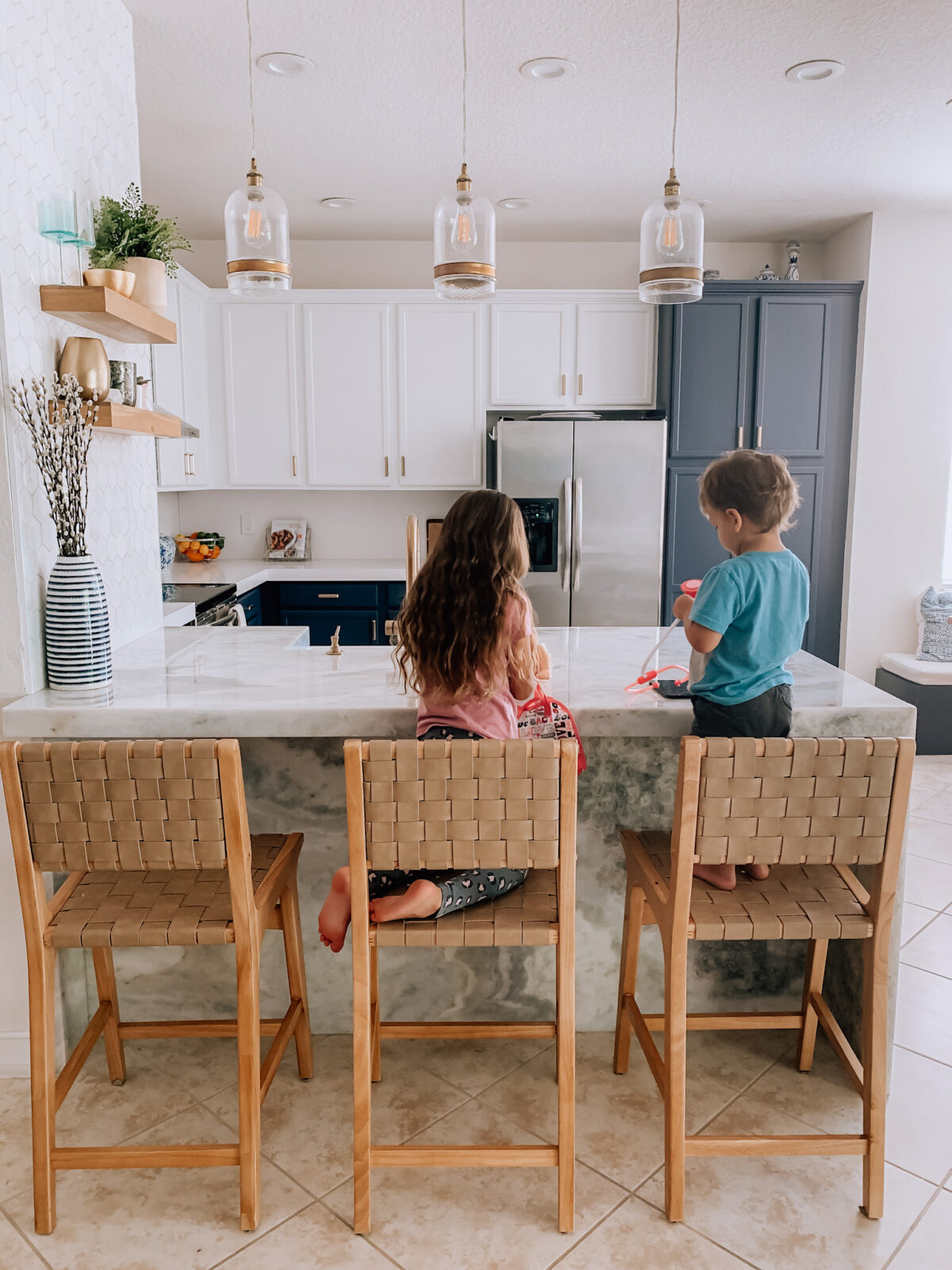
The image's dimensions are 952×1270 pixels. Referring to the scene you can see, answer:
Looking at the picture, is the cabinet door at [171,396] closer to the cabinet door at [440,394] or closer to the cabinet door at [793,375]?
the cabinet door at [440,394]

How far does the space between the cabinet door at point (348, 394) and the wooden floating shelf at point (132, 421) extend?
2.32 m

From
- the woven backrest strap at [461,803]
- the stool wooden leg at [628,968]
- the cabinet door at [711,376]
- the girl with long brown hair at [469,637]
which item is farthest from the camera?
the cabinet door at [711,376]

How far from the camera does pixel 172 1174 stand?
1823mm

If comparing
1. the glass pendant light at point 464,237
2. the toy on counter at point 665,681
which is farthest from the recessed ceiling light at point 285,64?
the toy on counter at point 665,681

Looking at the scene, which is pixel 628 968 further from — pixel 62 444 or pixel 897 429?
pixel 897 429

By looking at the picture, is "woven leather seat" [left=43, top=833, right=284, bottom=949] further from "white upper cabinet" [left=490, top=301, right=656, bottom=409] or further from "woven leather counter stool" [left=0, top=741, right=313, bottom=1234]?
"white upper cabinet" [left=490, top=301, right=656, bottom=409]

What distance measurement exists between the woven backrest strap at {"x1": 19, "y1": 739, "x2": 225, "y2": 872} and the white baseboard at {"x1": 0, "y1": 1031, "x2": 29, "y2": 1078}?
2.53 feet

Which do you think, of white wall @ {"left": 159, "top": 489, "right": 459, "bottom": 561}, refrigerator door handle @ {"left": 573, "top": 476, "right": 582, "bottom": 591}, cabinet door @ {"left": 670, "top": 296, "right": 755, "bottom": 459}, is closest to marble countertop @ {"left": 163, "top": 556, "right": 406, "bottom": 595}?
white wall @ {"left": 159, "top": 489, "right": 459, "bottom": 561}

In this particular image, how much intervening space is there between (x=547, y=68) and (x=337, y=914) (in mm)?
2605

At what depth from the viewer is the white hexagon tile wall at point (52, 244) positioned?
1919mm

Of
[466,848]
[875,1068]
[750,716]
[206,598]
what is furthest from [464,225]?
[206,598]

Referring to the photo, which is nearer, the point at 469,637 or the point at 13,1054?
the point at 469,637

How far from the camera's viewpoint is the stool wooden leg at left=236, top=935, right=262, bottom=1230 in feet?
5.42

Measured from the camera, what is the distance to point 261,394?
15.8 ft
